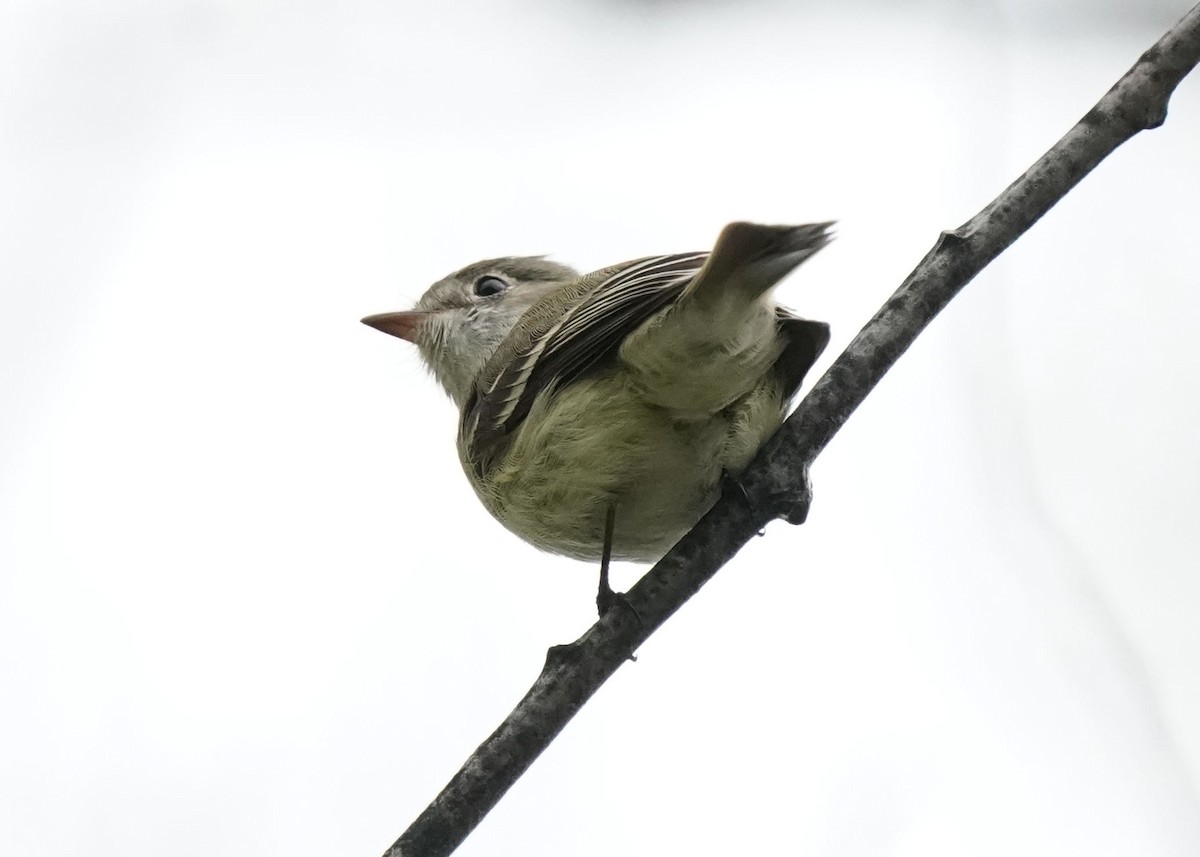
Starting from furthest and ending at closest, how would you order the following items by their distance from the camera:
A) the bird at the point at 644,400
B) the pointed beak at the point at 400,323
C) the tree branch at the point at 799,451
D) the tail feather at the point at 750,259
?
1. the pointed beak at the point at 400,323
2. the bird at the point at 644,400
3. the tail feather at the point at 750,259
4. the tree branch at the point at 799,451

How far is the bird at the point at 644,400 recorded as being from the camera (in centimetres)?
309

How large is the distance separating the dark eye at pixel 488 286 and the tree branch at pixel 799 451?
2.28 m

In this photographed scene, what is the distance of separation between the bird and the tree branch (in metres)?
0.21

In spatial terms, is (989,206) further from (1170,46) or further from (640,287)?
(640,287)

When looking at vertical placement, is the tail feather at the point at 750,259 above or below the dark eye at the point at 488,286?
above

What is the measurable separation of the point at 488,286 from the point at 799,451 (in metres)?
2.40

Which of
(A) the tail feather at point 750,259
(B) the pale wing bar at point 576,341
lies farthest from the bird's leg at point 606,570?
(A) the tail feather at point 750,259

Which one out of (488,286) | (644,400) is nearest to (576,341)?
(644,400)

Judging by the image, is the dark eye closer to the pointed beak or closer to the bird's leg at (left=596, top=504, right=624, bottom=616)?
the pointed beak

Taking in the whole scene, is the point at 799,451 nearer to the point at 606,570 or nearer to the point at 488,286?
the point at 606,570

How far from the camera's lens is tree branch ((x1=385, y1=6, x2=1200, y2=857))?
8.62ft

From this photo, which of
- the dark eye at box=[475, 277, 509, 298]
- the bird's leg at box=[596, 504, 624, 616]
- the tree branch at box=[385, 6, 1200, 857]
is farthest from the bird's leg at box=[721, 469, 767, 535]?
the dark eye at box=[475, 277, 509, 298]

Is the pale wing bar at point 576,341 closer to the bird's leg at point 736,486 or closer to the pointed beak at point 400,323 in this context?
the bird's leg at point 736,486

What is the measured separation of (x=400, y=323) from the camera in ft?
Result: 17.1
